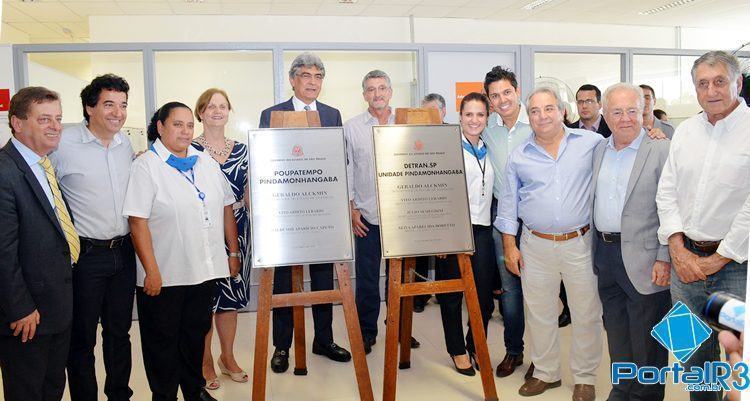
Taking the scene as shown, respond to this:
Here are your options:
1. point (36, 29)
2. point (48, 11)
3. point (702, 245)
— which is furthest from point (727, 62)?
point (36, 29)

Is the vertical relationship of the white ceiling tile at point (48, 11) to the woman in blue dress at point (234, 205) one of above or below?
above

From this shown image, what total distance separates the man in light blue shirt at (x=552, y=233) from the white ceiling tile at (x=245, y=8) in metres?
6.45

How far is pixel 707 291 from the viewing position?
226 cm

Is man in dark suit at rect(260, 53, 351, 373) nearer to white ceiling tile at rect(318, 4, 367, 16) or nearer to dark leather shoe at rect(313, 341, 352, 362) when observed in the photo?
dark leather shoe at rect(313, 341, 352, 362)

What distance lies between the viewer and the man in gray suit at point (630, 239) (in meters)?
2.49

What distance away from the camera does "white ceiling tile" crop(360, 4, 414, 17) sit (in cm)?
883

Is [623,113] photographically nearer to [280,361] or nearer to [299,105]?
[299,105]

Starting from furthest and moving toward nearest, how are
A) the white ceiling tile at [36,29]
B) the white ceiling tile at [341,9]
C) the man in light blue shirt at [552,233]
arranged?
the white ceiling tile at [36,29] → the white ceiling tile at [341,9] → the man in light blue shirt at [552,233]

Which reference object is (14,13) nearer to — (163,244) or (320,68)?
(320,68)

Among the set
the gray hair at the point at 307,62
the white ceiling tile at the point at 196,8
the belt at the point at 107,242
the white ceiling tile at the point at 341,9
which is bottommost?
the belt at the point at 107,242

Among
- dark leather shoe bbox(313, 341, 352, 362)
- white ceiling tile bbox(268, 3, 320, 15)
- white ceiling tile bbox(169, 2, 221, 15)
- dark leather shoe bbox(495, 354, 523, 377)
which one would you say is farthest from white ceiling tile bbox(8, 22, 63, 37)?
dark leather shoe bbox(495, 354, 523, 377)

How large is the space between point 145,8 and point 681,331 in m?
8.30

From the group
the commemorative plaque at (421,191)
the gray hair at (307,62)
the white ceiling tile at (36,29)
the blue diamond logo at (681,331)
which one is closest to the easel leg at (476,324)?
the commemorative plaque at (421,191)

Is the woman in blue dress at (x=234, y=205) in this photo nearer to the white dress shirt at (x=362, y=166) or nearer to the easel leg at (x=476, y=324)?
the white dress shirt at (x=362, y=166)
